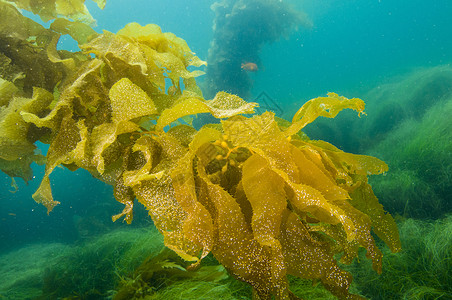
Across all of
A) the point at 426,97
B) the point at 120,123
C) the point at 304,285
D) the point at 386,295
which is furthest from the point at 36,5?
the point at 426,97

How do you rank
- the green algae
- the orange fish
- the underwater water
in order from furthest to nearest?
the orange fish
the green algae
the underwater water

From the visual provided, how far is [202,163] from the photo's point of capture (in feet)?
2.10

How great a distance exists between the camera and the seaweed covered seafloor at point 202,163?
54 centimetres

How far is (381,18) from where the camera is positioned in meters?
47.1

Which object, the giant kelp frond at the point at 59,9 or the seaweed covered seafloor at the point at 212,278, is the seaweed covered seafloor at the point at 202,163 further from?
the seaweed covered seafloor at the point at 212,278

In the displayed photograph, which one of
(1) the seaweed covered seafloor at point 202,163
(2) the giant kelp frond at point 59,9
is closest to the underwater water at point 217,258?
(1) the seaweed covered seafloor at point 202,163

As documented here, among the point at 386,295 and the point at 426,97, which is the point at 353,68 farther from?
the point at 386,295

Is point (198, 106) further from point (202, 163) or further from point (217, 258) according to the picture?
point (217, 258)

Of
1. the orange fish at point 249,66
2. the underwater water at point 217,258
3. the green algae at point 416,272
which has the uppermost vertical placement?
the orange fish at point 249,66

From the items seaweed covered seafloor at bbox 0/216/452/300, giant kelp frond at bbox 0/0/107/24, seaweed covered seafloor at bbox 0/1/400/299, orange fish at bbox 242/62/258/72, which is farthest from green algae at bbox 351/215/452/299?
orange fish at bbox 242/62/258/72

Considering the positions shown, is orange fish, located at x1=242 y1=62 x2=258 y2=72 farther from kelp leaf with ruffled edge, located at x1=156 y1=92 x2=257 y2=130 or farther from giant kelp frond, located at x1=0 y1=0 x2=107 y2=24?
kelp leaf with ruffled edge, located at x1=156 y1=92 x2=257 y2=130

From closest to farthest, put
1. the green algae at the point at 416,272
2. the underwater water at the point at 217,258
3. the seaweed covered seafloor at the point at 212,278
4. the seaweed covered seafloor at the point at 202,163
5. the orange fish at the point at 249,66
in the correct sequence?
the seaweed covered seafloor at the point at 202,163 → the seaweed covered seafloor at the point at 212,278 → the underwater water at the point at 217,258 → the green algae at the point at 416,272 → the orange fish at the point at 249,66

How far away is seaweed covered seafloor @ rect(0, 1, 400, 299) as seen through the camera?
54 centimetres

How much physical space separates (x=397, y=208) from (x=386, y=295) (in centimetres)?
184
